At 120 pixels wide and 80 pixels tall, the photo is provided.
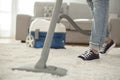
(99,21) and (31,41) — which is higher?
(99,21)

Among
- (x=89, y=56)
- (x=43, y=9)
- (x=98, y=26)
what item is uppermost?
(x=43, y=9)

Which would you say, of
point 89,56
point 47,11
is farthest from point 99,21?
point 47,11

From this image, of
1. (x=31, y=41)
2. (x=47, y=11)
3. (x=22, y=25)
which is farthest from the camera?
(x=47, y=11)

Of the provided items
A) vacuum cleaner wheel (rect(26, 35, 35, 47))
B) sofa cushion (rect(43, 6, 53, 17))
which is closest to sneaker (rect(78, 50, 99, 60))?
vacuum cleaner wheel (rect(26, 35, 35, 47))

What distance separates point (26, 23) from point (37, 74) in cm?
277

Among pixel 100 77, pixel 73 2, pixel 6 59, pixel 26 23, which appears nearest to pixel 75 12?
pixel 73 2

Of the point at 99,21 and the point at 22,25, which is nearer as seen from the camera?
the point at 99,21

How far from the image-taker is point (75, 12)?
15.8ft

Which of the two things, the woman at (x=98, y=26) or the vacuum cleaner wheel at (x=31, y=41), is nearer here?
the woman at (x=98, y=26)

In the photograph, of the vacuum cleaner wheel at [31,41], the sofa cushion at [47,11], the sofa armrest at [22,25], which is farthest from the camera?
the sofa cushion at [47,11]

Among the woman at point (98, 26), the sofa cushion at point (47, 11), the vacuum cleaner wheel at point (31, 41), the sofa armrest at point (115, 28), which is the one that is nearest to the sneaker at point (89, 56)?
the woman at point (98, 26)

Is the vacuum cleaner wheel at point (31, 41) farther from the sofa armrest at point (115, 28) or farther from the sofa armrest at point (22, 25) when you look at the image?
the sofa armrest at point (115, 28)

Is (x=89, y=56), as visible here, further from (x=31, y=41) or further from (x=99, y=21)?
(x=31, y=41)

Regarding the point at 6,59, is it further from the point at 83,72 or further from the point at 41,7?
the point at 41,7
